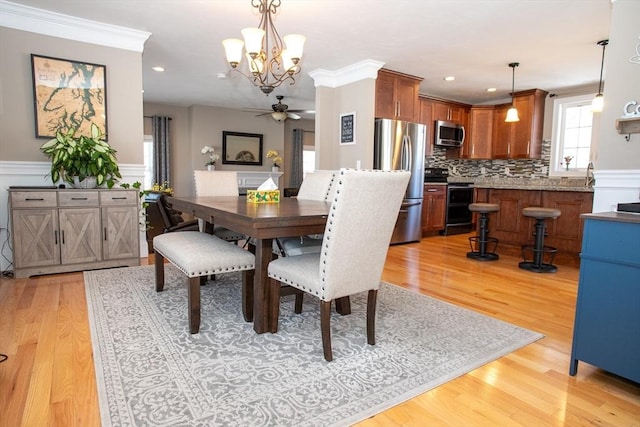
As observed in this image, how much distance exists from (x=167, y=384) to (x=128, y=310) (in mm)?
1113

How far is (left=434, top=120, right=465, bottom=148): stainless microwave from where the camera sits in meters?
6.22

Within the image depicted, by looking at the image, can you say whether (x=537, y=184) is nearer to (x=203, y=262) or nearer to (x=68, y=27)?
(x=203, y=262)

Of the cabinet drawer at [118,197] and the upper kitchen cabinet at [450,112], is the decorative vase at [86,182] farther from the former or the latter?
the upper kitchen cabinet at [450,112]

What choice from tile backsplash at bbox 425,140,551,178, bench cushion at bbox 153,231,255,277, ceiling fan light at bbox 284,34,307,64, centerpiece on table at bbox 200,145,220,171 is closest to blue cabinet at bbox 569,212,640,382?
bench cushion at bbox 153,231,255,277

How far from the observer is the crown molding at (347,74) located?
15.2 feet

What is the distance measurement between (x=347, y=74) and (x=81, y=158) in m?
3.31

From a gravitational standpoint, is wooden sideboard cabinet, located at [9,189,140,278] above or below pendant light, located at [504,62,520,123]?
below

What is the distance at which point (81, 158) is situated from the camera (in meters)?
3.40

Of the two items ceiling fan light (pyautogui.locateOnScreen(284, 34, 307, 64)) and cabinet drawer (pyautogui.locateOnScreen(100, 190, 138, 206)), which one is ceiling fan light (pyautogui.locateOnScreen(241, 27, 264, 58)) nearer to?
ceiling fan light (pyautogui.locateOnScreen(284, 34, 307, 64))

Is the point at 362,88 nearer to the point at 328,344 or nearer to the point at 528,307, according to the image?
the point at 528,307

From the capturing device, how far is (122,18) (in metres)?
3.41

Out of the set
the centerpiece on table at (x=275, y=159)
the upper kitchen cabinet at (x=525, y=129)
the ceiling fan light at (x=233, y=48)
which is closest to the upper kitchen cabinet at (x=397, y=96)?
the upper kitchen cabinet at (x=525, y=129)

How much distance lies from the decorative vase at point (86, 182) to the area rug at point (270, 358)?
113 cm

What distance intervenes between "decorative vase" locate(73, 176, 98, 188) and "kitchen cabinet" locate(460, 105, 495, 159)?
19.0ft
